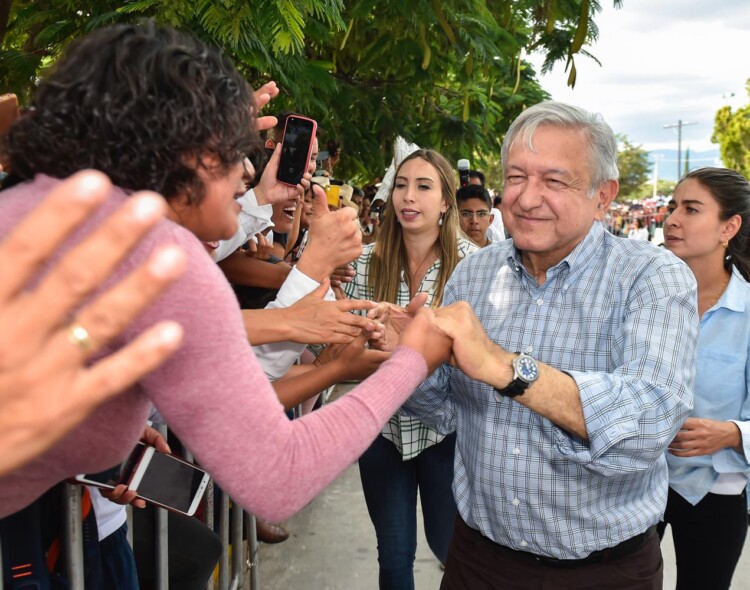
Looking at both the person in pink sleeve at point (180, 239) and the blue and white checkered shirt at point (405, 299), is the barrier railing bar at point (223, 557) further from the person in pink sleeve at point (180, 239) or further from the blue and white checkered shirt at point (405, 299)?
the person in pink sleeve at point (180, 239)

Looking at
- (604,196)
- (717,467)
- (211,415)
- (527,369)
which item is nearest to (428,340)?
(527,369)

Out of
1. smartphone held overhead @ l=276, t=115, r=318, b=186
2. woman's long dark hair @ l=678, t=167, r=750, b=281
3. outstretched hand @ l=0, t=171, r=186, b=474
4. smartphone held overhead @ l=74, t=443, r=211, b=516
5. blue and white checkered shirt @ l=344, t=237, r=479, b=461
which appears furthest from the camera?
blue and white checkered shirt @ l=344, t=237, r=479, b=461

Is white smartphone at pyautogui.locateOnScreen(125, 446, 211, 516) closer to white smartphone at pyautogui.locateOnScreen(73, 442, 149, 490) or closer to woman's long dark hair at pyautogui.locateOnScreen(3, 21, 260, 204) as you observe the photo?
white smartphone at pyautogui.locateOnScreen(73, 442, 149, 490)

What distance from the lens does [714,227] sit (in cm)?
300

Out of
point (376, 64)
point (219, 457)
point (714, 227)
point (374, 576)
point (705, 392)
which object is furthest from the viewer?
point (376, 64)

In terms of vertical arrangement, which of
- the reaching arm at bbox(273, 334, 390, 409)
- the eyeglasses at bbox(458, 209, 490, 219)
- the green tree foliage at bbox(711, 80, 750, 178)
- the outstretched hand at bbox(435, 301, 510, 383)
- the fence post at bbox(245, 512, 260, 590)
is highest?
the green tree foliage at bbox(711, 80, 750, 178)

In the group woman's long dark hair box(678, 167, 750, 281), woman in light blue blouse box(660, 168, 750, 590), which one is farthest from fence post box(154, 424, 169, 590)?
woman's long dark hair box(678, 167, 750, 281)

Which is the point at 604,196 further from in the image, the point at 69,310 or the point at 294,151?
the point at 69,310

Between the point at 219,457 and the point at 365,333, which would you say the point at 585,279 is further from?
the point at 219,457

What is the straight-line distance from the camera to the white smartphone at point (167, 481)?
6.10 ft

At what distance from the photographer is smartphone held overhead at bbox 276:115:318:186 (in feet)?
8.88

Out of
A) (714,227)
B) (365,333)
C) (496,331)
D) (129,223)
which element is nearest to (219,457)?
(129,223)

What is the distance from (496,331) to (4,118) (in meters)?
1.47

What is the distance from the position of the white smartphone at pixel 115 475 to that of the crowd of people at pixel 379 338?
0.12 metres
